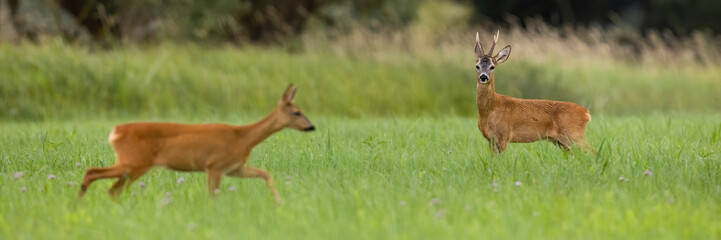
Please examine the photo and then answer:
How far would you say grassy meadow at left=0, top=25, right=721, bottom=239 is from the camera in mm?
5137

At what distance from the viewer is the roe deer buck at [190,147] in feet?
17.9

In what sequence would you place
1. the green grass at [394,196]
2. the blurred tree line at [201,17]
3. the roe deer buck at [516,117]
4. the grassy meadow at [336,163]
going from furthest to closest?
the blurred tree line at [201,17], the roe deer buck at [516,117], the grassy meadow at [336,163], the green grass at [394,196]

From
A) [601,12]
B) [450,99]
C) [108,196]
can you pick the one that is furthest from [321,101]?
[601,12]

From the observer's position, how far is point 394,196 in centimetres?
587

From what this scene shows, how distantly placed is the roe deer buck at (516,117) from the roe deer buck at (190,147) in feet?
7.82

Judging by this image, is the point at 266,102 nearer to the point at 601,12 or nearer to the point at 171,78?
the point at 171,78

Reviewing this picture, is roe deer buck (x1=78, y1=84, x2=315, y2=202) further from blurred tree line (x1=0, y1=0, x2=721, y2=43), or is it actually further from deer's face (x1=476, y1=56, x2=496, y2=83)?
blurred tree line (x1=0, y1=0, x2=721, y2=43)

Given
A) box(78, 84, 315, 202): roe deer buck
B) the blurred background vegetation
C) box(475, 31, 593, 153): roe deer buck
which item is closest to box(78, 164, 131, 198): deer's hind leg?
box(78, 84, 315, 202): roe deer buck

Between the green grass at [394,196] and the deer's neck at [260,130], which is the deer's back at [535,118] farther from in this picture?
the deer's neck at [260,130]

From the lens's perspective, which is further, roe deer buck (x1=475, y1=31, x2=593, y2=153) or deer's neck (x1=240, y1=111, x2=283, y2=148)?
roe deer buck (x1=475, y1=31, x2=593, y2=153)

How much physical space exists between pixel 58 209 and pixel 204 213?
2.79 ft

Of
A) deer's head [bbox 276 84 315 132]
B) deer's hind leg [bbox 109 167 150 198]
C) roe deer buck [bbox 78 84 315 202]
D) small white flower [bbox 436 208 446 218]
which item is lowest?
small white flower [bbox 436 208 446 218]

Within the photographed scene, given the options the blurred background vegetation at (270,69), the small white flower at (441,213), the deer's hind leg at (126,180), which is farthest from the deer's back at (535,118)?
the blurred background vegetation at (270,69)

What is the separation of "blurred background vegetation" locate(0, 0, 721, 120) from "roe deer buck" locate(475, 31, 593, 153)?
377cm
